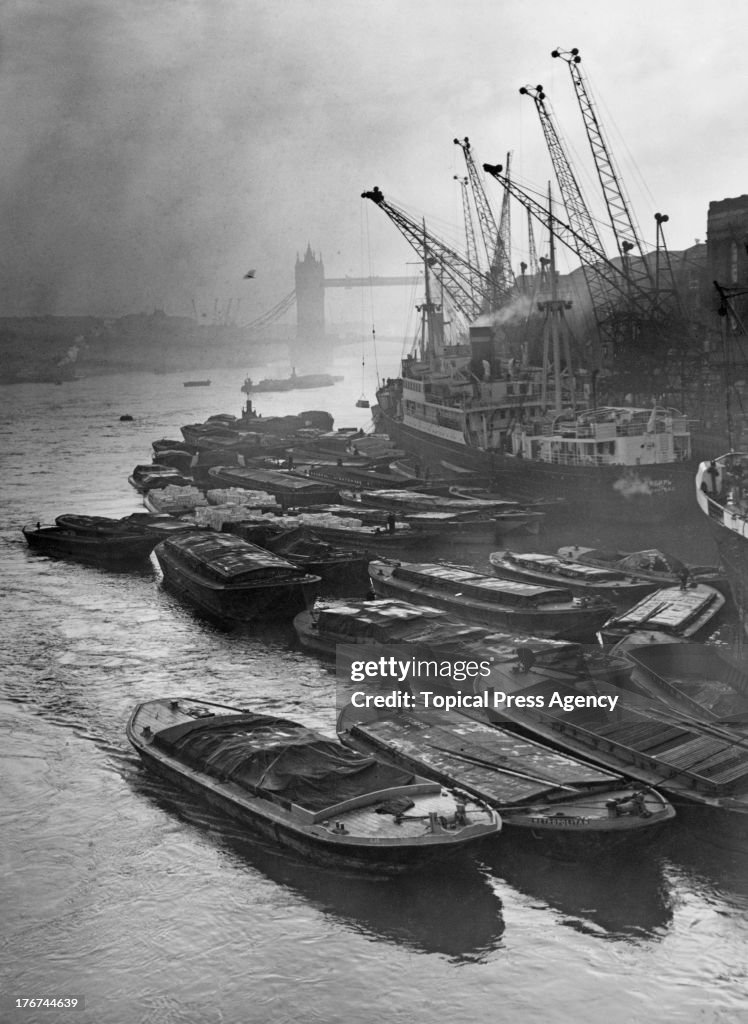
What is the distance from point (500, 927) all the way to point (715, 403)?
73286mm

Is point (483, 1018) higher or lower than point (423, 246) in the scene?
lower

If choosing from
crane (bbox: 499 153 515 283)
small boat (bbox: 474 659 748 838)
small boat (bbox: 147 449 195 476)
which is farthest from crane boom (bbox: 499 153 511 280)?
small boat (bbox: 474 659 748 838)

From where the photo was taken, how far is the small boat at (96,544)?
50844 mm

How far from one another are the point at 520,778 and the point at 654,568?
64.3ft

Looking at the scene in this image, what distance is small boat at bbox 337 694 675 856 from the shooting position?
2012 centimetres

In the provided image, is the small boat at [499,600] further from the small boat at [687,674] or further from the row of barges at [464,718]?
the small boat at [687,674]

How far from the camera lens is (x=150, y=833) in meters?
23.2

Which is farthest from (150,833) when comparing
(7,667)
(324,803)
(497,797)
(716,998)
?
(7,667)

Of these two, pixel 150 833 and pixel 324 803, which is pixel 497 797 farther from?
pixel 150 833

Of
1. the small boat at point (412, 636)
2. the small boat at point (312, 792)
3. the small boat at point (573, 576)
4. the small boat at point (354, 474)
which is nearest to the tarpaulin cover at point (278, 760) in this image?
the small boat at point (312, 792)

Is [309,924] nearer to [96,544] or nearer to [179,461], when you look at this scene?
[96,544]

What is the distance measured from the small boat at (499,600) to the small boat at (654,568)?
3.47 meters

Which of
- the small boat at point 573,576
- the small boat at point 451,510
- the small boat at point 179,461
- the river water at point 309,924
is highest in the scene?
the small boat at point 179,461

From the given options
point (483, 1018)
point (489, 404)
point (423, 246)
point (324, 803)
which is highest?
point (423, 246)
